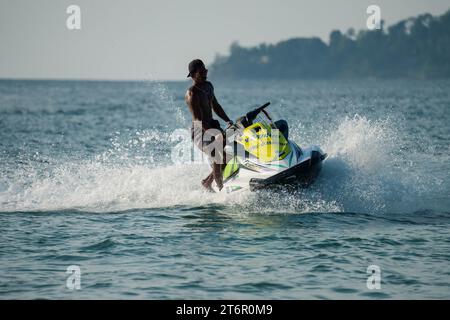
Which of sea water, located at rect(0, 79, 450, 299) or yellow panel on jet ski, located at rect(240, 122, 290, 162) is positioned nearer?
sea water, located at rect(0, 79, 450, 299)

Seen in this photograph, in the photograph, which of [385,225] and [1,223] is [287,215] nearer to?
[385,225]

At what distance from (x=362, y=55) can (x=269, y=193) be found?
173763 millimetres

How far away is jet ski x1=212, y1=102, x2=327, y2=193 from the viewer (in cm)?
1027

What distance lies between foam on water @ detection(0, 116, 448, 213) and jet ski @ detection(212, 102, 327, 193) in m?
0.29

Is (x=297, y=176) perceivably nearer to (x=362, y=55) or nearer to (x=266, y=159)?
(x=266, y=159)

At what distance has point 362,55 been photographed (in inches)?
7052

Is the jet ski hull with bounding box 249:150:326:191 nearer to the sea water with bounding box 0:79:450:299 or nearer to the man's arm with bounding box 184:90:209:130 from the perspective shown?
the sea water with bounding box 0:79:450:299

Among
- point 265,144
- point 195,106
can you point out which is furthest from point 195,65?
point 265,144

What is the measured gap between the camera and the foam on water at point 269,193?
10977 millimetres

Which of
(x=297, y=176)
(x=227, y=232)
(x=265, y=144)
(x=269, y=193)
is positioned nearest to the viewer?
(x=227, y=232)

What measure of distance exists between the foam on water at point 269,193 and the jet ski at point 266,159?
0.29 m

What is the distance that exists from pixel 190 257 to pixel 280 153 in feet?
8.13

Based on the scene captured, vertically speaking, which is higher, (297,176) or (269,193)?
(297,176)

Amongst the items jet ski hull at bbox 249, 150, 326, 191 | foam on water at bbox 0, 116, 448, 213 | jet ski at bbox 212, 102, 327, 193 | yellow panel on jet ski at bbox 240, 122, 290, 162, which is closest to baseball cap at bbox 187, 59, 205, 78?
jet ski at bbox 212, 102, 327, 193
